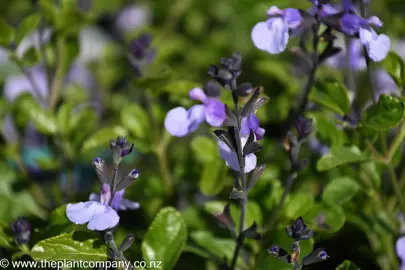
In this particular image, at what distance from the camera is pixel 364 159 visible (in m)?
1.21

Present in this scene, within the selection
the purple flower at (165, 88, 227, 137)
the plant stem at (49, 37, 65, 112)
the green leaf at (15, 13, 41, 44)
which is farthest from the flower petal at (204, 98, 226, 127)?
the plant stem at (49, 37, 65, 112)

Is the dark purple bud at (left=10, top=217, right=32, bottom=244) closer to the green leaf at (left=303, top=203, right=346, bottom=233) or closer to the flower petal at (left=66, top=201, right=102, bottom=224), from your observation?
the flower petal at (left=66, top=201, right=102, bottom=224)

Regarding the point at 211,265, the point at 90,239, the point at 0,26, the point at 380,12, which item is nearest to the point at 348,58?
the point at 211,265

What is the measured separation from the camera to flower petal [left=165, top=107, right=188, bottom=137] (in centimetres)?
106

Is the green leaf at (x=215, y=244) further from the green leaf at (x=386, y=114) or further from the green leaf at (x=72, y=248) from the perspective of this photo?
the green leaf at (x=386, y=114)

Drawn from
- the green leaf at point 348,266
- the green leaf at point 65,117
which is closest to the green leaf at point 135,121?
the green leaf at point 65,117

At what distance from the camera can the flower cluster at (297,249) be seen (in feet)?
3.13

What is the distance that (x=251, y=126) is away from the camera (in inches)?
39.0

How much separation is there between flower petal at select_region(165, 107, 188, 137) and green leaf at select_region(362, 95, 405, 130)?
1.19 ft

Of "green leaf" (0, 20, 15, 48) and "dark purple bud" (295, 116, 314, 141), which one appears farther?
"green leaf" (0, 20, 15, 48)

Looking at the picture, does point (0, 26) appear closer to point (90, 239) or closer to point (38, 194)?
point (38, 194)

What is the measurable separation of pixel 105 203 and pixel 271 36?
0.43m

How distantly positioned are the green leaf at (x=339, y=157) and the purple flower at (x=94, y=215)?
454mm

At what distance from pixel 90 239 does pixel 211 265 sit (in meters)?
0.55
